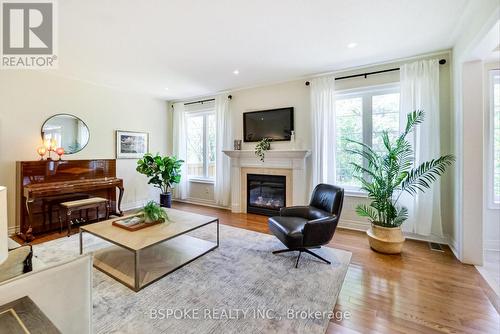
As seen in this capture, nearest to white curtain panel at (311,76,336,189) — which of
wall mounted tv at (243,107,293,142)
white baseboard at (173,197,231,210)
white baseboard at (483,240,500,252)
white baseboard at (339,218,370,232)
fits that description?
wall mounted tv at (243,107,293,142)

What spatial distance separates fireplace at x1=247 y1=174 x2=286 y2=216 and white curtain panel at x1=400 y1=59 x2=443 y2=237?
2.07 metres

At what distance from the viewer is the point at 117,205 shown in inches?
189

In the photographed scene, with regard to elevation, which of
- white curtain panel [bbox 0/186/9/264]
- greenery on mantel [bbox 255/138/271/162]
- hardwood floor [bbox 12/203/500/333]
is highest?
greenery on mantel [bbox 255/138/271/162]

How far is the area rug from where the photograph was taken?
1711 millimetres

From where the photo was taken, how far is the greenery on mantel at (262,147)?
179 inches

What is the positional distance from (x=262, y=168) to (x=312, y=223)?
7.54ft

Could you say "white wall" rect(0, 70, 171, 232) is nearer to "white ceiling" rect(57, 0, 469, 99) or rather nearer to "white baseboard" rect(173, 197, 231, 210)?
"white ceiling" rect(57, 0, 469, 99)

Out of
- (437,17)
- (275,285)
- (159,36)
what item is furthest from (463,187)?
(159,36)

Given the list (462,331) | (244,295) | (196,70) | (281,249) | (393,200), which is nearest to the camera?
(462,331)

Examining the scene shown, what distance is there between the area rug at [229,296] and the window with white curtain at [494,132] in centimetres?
230

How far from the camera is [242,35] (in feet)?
9.03

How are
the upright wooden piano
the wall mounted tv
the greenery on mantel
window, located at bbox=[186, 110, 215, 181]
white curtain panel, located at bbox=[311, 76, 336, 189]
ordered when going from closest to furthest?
the upright wooden piano → white curtain panel, located at bbox=[311, 76, 336, 189] → the wall mounted tv → the greenery on mantel → window, located at bbox=[186, 110, 215, 181]

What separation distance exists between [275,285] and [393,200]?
237cm

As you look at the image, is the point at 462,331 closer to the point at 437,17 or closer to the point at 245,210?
the point at 437,17
